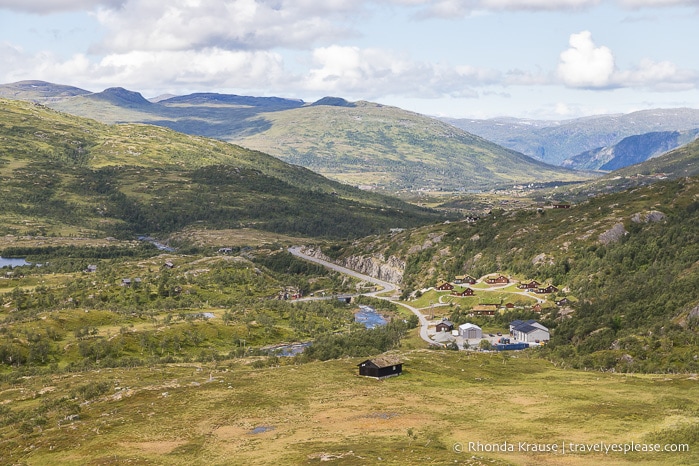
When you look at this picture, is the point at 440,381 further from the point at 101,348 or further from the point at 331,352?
the point at 101,348

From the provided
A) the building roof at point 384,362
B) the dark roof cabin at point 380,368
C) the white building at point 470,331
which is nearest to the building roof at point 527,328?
the white building at point 470,331

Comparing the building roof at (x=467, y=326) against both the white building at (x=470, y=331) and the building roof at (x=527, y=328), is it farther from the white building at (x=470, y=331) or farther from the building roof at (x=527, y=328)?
the building roof at (x=527, y=328)

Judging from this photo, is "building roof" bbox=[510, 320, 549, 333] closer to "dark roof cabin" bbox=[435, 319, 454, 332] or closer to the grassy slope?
"dark roof cabin" bbox=[435, 319, 454, 332]

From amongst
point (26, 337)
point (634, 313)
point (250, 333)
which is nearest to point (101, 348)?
point (26, 337)

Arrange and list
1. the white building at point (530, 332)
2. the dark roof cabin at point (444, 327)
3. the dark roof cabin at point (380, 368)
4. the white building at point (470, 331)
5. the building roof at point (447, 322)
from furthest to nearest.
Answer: the building roof at point (447, 322) → the dark roof cabin at point (444, 327) → the white building at point (470, 331) → the white building at point (530, 332) → the dark roof cabin at point (380, 368)

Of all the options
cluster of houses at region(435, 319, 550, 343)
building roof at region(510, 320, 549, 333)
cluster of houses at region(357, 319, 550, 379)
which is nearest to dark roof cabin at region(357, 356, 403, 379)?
cluster of houses at region(357, 319, 550, 379)

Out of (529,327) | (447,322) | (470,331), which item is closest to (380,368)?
(470,331)

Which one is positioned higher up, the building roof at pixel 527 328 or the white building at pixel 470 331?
the building roof at pixel 527 328
